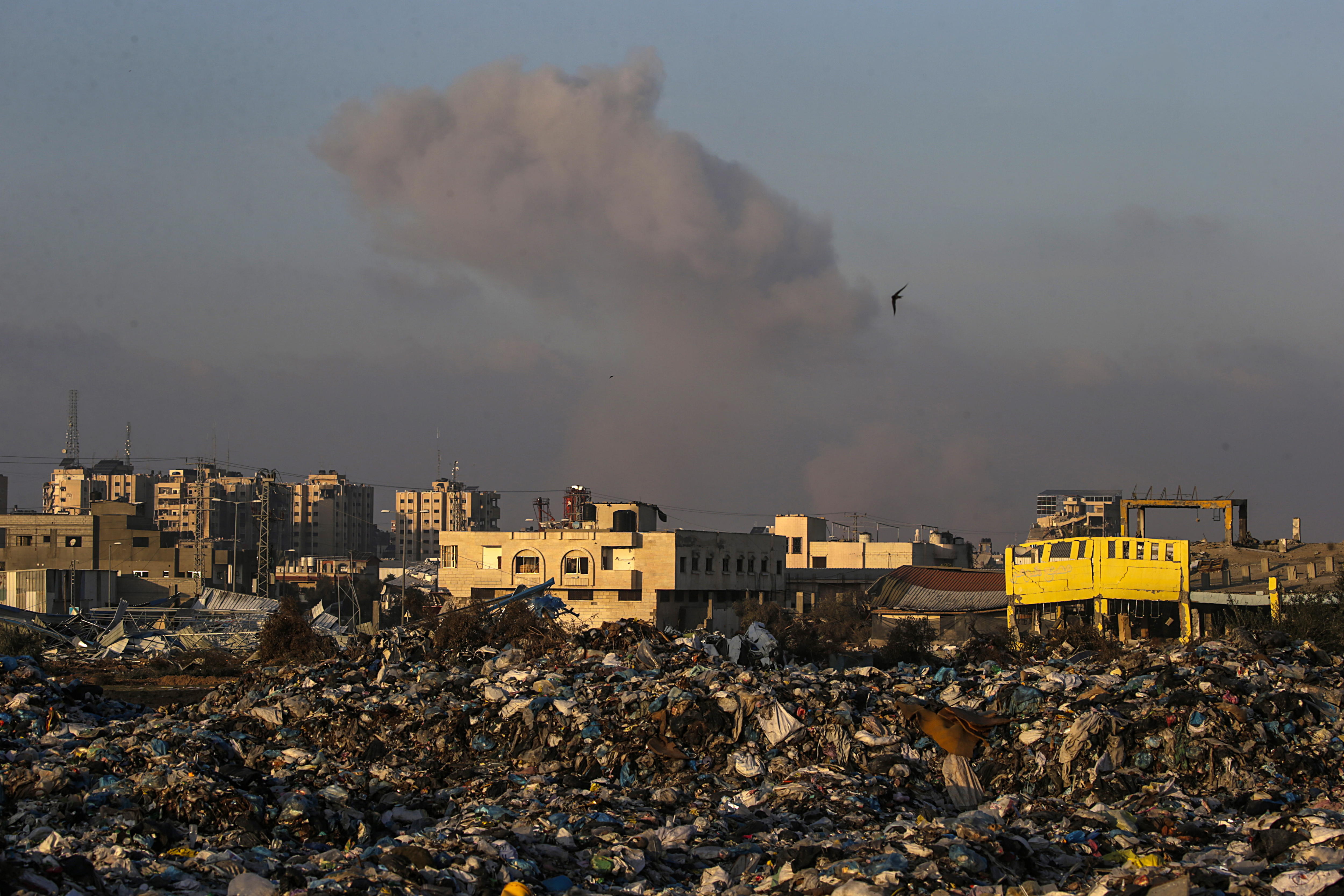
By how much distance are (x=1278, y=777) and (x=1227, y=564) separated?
22655 mm

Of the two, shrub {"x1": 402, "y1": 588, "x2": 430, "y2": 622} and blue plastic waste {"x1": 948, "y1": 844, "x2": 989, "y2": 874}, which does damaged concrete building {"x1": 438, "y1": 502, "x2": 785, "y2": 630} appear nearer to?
shrub {"x1": 402, "y1": 588, "x2": 430, "y2": 622}

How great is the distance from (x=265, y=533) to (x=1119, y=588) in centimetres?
4239

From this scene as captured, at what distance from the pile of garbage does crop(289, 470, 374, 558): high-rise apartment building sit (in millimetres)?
119548

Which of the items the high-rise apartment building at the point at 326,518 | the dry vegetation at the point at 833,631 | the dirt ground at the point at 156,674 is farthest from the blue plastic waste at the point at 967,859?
the high-rise apartment building at the point at 326,518

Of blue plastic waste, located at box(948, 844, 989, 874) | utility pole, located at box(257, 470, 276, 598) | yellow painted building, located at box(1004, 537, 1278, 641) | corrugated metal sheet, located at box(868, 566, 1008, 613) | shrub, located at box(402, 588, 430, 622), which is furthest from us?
utility pole, located at box(257, 470, 276, 598)

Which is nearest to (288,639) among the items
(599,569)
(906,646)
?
(906,646)

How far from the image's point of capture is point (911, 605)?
39.0 m

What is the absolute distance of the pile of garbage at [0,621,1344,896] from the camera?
8766 millimetres

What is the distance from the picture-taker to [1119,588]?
23125 mm

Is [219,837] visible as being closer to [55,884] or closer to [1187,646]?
[55,884]

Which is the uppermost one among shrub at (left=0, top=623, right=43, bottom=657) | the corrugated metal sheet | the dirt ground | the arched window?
the arched window

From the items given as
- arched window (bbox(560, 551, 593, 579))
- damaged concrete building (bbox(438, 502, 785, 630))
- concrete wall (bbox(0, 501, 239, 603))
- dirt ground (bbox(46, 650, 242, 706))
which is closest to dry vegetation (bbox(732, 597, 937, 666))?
damaged concrete building (bbox(438, 502, 785, 630))

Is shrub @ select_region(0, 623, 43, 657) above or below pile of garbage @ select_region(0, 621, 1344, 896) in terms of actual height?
below

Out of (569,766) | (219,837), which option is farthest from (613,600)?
(219,837)
